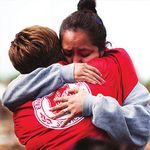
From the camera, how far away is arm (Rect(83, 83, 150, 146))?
1421 mm

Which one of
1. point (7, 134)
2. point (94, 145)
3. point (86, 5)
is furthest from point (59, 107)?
point (7, 134)

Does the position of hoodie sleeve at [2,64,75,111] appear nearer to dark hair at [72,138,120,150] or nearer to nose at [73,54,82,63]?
nose at [73,54,82,63]

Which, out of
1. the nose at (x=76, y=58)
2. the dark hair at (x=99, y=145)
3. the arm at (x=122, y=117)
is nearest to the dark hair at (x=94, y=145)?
the dark hair at (x=99, y=145)

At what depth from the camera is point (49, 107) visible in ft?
5.02

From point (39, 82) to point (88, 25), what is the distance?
0.28 metres

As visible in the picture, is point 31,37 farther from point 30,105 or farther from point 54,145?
point 54,145

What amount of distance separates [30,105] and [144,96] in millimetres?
389

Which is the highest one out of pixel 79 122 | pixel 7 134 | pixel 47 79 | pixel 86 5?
pixel 86 5

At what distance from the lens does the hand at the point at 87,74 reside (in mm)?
1532

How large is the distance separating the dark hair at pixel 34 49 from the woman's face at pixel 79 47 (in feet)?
0.19

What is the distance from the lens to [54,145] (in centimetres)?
147

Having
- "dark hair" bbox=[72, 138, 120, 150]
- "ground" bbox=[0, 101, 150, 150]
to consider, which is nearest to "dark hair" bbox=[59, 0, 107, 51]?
"dark hair" bbox=[72, 138, 120, 150]

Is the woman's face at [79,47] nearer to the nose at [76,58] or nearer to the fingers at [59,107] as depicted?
the nose at [76,58]

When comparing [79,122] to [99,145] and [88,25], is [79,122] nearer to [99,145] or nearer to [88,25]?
[88,25]
